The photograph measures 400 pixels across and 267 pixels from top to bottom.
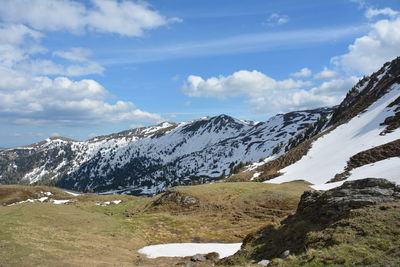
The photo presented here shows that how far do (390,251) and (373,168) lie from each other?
58.9m

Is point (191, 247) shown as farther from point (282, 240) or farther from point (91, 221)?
point (91, 221)

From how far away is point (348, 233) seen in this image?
19141mm

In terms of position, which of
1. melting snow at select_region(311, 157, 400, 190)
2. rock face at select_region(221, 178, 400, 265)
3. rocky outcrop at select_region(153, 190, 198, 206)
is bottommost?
rocky outcrop at select_region(153, 190, 198, 206)

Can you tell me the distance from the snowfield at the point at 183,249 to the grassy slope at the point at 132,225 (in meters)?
1.84

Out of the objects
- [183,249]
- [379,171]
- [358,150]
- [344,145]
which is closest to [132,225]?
[183,249]

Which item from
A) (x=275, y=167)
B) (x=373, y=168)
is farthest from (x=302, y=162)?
(x=373, y=168)

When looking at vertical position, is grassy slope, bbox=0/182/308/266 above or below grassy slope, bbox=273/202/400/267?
below

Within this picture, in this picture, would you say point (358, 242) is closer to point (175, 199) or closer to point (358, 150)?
point (175, 199)

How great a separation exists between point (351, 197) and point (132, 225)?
125 feet

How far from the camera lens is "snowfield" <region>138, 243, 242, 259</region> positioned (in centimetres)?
3484

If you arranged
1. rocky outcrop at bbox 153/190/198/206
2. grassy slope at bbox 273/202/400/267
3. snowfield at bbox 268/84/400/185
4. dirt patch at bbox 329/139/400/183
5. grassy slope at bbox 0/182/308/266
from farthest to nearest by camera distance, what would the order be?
snowfield at bbox 268/84/400/185
dirt patch at bbox 329/139/400/183
rocky outcrop at bbox 153/190/198/206
grassy slope at bbox 0/182/308/266
grassy slope at bbox 273/202/400/267

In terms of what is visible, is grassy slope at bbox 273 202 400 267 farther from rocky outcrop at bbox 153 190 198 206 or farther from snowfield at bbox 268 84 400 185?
snowfield at bbox 268 84 400 185

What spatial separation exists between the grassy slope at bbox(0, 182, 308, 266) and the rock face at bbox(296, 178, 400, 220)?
48.6 ft

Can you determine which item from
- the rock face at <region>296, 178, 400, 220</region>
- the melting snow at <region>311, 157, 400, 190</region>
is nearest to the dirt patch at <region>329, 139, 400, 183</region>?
the melting snow at <region>311, 157, 400, 190</region>
